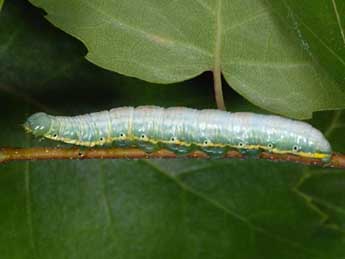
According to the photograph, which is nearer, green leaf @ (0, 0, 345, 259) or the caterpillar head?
the caterpillar head

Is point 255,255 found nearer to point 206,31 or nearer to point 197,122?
point 197,122

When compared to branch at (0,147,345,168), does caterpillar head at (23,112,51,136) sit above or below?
above

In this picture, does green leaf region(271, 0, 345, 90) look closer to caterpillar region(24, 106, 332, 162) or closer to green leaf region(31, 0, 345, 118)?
green leaf region(31, 0, 345, 118)

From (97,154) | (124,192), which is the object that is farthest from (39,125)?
(124,192)

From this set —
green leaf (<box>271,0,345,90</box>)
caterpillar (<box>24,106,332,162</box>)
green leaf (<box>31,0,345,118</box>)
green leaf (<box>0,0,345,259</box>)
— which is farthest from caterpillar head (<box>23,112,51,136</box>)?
green leaf (<box>271,0,345,90</box>)

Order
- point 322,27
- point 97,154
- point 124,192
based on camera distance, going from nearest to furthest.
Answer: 1. point 322,27
2. point 97,154
3. point 124,192

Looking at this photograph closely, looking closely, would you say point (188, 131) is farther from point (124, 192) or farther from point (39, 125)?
point (124, 192)
